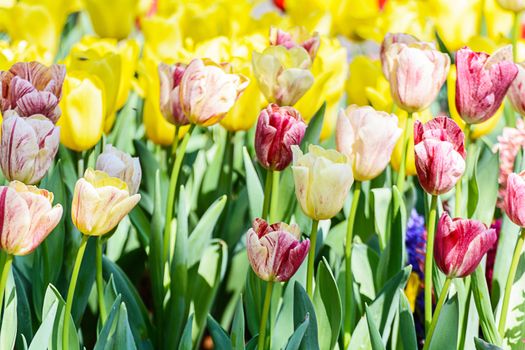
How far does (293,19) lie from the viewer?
88.7 inches

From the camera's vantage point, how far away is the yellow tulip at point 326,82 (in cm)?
156

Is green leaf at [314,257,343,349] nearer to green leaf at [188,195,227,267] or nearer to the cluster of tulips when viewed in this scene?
the cluster of tulips

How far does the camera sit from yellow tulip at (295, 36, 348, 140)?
5.11ft

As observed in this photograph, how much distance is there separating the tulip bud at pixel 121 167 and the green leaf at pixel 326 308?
0.26 m

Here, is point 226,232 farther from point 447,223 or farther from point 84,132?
point 447,223

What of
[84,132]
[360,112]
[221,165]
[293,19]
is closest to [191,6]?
[293,19]

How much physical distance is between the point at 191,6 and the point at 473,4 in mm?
666

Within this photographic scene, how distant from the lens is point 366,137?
1.08m

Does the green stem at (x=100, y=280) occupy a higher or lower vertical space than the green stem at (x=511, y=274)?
lower

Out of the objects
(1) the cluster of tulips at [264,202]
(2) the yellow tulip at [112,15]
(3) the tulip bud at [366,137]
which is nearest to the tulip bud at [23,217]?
(1) the cluster of tulips at [264,202]

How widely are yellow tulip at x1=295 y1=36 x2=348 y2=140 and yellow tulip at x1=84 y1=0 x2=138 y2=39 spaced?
0.59 meters

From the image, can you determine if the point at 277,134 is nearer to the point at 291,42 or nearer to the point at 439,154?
the point at 439,154

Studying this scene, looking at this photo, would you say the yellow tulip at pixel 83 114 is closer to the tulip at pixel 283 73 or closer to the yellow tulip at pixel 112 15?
the tulip at pixel 283 73

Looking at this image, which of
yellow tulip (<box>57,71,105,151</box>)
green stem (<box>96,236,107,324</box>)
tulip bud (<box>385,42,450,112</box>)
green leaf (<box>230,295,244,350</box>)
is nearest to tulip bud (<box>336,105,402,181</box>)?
tulip bud (<box>385,42,450,112</box>)
